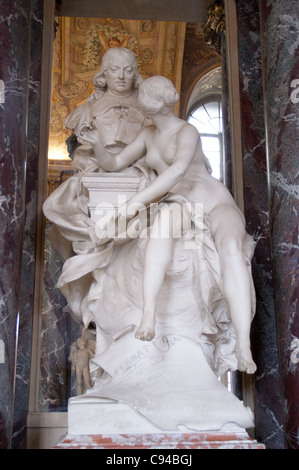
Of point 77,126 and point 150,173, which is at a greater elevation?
point 77,126

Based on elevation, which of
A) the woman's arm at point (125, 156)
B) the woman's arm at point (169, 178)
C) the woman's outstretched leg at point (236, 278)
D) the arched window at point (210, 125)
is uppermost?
the arched window at point (210, 125)

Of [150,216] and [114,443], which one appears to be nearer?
[114,443]

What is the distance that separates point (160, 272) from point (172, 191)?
814 mm

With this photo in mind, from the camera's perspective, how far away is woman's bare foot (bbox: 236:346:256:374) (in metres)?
4.09

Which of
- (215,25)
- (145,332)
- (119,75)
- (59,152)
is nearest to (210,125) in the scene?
(59,152)

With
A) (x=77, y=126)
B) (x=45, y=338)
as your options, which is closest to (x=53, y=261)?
(x=45, y=338)

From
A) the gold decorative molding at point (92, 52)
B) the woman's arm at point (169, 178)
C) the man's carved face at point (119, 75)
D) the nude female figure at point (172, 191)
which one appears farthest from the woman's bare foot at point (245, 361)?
the gold decorative molding at point (92, 52)

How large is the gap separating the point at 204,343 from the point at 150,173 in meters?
1.33

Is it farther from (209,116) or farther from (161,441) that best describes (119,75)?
(209,116)

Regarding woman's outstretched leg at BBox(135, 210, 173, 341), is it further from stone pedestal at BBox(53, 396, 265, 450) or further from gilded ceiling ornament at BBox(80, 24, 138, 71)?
gilded ceiling ornament at BBox(80, 24, 138, 71)

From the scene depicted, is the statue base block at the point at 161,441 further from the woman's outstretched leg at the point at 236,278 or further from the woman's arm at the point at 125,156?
the woman's arm at the point at 125,156

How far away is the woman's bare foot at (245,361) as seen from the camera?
409 centimetres

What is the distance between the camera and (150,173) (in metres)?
5.28

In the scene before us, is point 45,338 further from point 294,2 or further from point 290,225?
point 294,2
